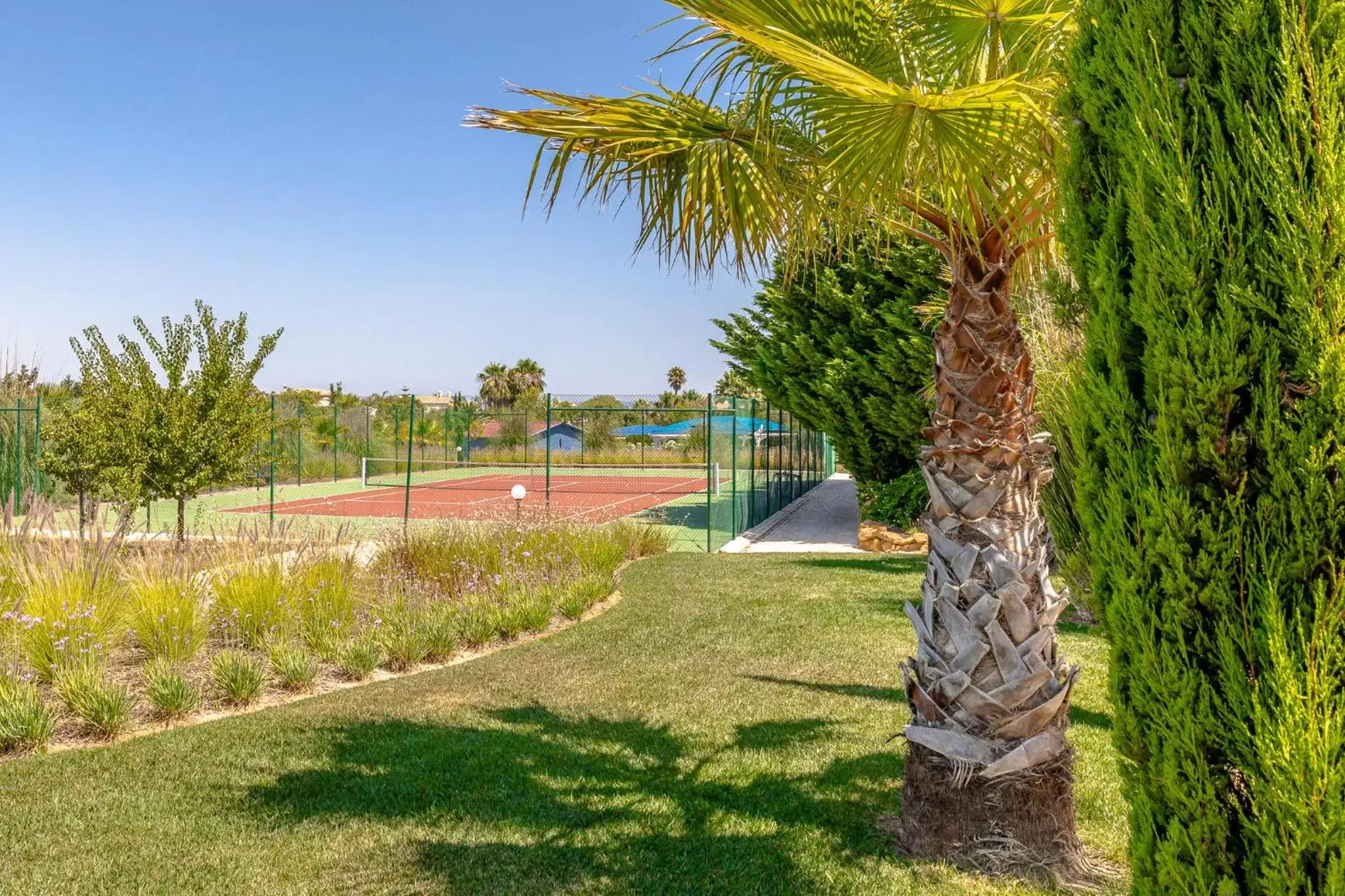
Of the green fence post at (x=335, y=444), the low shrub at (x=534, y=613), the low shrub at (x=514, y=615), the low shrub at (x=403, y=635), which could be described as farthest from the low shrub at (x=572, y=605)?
the green fence post at (x=335, y=444)

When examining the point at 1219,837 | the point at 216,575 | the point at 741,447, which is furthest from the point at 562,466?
the point at 1219,837

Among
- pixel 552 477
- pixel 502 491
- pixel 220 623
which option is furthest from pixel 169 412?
pixel 552 477

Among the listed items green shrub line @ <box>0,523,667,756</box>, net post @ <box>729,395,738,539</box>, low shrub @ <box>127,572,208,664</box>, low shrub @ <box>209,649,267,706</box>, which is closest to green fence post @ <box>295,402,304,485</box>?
net post @ <box>729,395,738,539</box>

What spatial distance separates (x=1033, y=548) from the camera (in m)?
4.13

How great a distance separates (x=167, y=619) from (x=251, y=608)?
2.50 ft

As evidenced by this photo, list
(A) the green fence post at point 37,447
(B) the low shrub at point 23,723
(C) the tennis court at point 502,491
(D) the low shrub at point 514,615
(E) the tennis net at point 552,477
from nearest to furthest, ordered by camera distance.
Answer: (B) the low shrub at point 23,723
(D) the low shrub at point 514,615
(C) the tennis court at point 502,491
(A) the green fence post at point 37,447
(E) the tennis net at point 552,477

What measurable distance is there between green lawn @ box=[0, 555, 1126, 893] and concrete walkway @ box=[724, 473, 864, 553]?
8.14 m

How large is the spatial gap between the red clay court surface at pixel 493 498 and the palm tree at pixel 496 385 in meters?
32.5

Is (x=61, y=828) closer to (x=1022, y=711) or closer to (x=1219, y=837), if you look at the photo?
(x=1022, y=711)

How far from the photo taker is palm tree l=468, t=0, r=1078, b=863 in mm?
3959

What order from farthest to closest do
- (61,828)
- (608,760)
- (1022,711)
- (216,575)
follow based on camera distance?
(216,575) → (608,760) → (61,828) → (1022,711)

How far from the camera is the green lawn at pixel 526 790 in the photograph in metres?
3.92

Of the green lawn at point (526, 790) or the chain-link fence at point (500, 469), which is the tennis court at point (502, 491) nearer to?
the chain-link fence at point (500, 469)

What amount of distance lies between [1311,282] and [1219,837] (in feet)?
4.22
